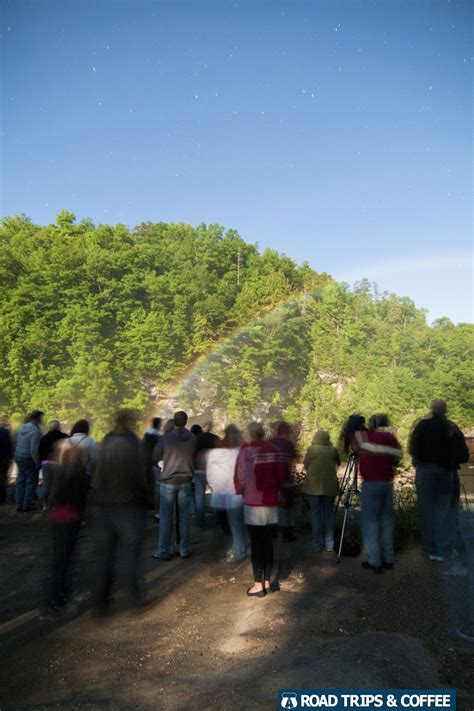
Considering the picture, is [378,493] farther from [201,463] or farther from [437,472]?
[201,463]

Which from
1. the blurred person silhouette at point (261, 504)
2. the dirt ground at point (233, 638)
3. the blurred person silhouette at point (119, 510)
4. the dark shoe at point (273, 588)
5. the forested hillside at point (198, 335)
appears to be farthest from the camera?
the forested hillside at point (198, 335)

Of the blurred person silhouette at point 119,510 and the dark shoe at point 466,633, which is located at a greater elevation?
the blurred person silhouette at point 119,510

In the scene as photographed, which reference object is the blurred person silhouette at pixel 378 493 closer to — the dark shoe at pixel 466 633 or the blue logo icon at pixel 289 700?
the dark shoe at pixel 466 633

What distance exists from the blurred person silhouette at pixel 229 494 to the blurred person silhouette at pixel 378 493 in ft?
5.70

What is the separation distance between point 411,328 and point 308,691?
73341 millimetres

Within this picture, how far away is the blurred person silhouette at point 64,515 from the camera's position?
21.5 feet

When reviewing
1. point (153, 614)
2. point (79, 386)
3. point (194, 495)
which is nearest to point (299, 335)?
point (79, 386)

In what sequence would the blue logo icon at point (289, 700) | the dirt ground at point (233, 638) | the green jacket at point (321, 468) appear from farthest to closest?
the green jacket at point (321, 468), the dirt ground at point (233, 638), the blue logo icon at point (289, 700)

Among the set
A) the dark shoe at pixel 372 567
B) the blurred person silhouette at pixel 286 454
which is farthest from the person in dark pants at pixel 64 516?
the dark shoe at pixel 372 567

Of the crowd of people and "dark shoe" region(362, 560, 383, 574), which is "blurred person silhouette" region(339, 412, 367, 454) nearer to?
the crowd of people

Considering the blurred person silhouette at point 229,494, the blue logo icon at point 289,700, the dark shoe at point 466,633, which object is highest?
the blurred person silhouette at point 229,494

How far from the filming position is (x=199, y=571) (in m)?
8.08

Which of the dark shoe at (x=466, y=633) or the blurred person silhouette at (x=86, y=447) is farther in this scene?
the blurred person silhouette at (x=86, y=447)

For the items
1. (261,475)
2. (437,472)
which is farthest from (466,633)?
Result: (437,472)
